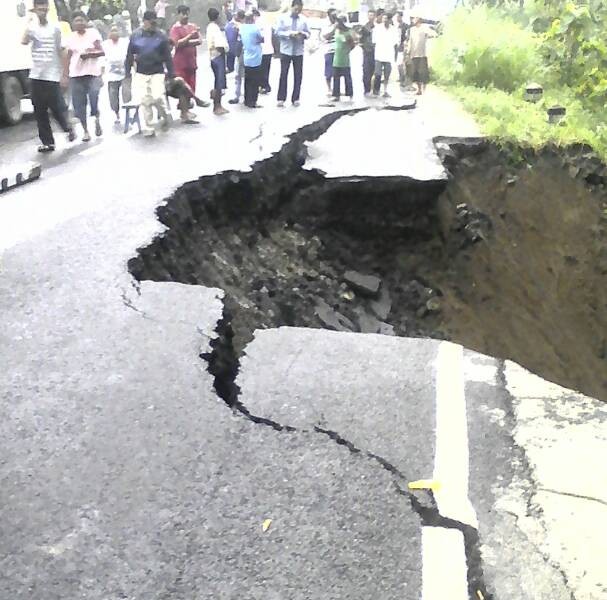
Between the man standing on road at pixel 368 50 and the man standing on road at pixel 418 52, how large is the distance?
0.94m

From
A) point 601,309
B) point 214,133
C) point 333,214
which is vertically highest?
point 214,133

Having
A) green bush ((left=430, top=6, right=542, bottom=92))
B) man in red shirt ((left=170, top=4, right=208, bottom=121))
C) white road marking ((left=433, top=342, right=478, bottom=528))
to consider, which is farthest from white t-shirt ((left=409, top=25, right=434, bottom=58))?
white road marking ((left=433, top=342, right=478, bottom=528))

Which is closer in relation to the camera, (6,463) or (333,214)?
(6,463)

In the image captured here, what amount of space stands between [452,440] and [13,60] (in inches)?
423

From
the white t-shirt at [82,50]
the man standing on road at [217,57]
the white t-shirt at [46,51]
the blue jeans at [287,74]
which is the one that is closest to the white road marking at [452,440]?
the white t-shirt at [46,51]

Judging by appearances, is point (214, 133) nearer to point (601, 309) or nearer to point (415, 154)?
point (415, 154)

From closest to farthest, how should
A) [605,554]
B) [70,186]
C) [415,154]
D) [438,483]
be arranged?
1. [605,554]
2. [438,483]
3. [70,186]
4. [415,154]

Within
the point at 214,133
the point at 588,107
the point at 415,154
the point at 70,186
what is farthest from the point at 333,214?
the point at 588,107

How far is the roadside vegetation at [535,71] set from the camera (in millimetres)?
10102

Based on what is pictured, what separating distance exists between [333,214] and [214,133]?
239cm

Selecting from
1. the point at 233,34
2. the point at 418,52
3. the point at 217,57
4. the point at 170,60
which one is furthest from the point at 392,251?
the point at 418,52

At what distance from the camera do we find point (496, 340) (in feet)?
29.6

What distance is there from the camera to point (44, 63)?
29.1 feet

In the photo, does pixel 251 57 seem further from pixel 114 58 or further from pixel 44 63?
pixel 44 63
